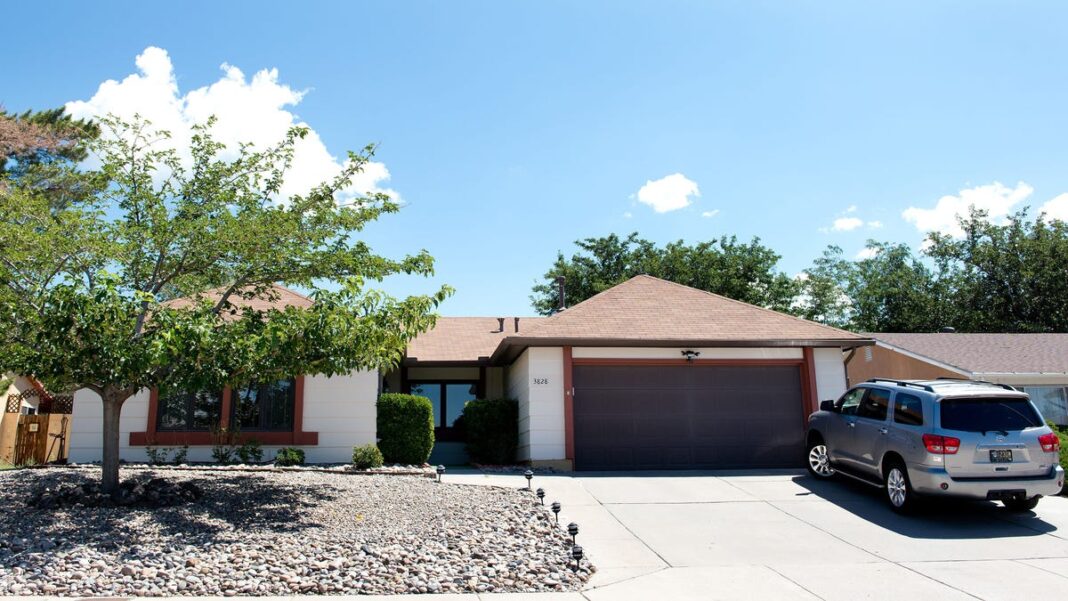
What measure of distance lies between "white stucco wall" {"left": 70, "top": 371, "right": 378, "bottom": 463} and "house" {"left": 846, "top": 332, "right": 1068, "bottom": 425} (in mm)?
12690

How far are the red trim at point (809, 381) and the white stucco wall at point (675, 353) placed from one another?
0.17 metres

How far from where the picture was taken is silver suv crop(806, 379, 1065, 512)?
9.54 m

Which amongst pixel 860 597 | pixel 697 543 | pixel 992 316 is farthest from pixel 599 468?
pixel 992 316

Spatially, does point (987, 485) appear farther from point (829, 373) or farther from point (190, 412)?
point (190, 412)

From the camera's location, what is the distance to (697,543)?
341 inches

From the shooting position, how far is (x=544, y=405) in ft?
48.6

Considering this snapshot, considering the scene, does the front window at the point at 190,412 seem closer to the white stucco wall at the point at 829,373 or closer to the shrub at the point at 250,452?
the shrub at the point at 250,452

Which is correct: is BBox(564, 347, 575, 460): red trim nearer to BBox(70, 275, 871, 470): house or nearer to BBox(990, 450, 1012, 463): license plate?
BBox(70, 275, 871, 470): house

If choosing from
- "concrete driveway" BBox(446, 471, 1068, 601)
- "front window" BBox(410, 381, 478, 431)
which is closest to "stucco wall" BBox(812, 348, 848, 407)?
"concrete driveway" BBox(446, 471, 1068, 601)

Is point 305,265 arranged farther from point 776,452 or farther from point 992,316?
point 992,316

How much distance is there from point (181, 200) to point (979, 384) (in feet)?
39.1

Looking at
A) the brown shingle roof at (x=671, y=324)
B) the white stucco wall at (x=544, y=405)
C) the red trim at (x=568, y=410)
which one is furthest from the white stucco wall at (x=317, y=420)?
the red trim at (x=568, y=410)

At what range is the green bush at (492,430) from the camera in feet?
52.6

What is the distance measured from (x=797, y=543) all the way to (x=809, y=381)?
24.2 feet
